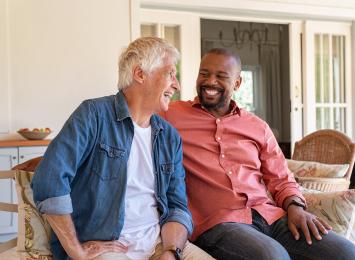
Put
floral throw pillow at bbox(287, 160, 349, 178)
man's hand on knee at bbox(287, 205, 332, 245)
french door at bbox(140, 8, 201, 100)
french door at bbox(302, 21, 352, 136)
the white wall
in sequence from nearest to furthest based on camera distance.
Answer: man's hand on knee at bbox(287, 205, 332, 245), floral throw pillow at bbox(287, 160, 349, 178), the white wall, french door at bbox(140, 8, 201, 100), french door at bbox(302, 21, 352, 136)

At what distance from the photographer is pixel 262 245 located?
57.3 inches

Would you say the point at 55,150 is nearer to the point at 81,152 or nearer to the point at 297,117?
the point at 81,152

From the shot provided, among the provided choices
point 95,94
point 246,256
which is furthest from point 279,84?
point 246,256

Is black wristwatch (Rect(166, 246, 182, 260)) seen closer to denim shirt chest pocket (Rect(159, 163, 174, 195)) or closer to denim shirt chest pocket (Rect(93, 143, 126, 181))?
denim shirt chest pocket (Rect(159, 163, 174, 195))

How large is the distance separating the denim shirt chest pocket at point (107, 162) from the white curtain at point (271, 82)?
626 cm

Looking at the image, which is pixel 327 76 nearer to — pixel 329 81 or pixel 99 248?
pixel 329 81

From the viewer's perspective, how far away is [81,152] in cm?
133

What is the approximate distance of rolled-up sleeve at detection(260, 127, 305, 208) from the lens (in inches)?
72.4

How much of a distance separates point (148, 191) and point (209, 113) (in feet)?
1.78

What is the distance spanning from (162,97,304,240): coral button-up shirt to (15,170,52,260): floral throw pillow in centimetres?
58

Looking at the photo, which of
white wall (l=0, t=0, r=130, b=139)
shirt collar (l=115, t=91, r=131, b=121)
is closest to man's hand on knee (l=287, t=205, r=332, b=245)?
shirt collar (l=115, t=91, r=131, b=121)

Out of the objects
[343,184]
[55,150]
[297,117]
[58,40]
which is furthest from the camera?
[297,117]

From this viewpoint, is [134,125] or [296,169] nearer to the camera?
[134,125]

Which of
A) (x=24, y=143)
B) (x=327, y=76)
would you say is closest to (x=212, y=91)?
(x=24, y=143)
